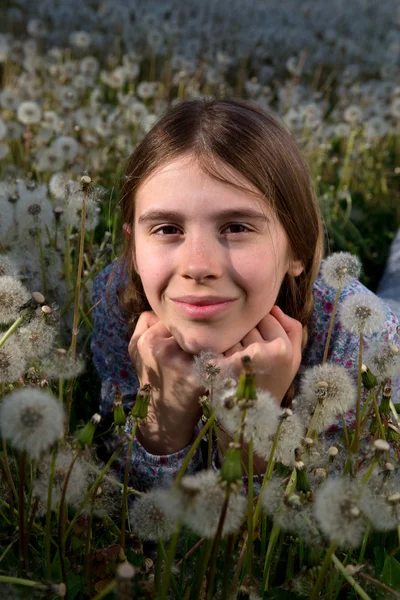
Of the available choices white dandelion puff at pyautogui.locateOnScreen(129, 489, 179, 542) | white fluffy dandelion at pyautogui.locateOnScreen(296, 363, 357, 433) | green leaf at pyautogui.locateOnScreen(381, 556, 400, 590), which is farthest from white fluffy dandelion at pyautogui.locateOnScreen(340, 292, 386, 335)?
white dandelion puff at pyautogui.locateOnScreen(129, 489, 179, 542)

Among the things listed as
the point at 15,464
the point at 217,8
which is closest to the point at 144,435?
the point at 15,464

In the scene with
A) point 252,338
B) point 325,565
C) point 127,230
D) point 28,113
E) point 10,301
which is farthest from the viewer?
point 28,113

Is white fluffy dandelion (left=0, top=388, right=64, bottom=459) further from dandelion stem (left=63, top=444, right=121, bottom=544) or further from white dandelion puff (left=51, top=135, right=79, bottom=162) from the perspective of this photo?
white dandelion puff (left=51, top=135, right=79, bottom=162)

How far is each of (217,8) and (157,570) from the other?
23.0 ft

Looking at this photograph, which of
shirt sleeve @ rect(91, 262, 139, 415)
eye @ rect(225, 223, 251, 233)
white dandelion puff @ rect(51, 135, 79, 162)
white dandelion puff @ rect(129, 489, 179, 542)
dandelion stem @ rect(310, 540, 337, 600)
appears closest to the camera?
dandelion stem @ rect(310, 540, 337, 600)

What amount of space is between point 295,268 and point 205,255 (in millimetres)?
449

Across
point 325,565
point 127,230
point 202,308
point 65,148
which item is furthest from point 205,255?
point 65,148

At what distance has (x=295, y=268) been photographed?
80.5 inches

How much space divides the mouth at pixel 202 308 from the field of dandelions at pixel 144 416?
9.2 inches

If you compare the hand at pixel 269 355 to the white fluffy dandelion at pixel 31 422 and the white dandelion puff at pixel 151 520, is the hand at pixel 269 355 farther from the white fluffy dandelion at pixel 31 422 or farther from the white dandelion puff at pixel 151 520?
the white fluffy dandelion at pixel 31 422

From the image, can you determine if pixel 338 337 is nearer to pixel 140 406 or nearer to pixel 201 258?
pixel 201 258

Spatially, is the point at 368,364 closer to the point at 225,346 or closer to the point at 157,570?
the point at 225,346

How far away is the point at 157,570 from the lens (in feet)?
4.19

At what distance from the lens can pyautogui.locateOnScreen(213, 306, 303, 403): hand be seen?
169 centimetres
